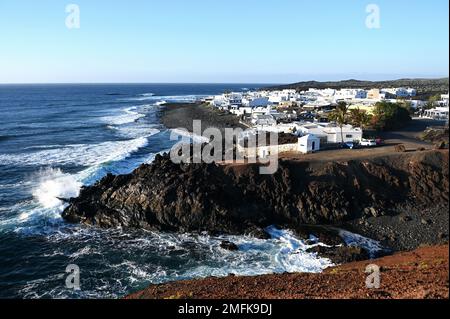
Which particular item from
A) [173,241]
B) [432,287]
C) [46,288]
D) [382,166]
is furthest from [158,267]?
[382,166]

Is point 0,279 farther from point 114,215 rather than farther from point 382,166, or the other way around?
point 382,166

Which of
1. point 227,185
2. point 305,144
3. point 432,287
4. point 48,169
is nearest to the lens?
point 432,287

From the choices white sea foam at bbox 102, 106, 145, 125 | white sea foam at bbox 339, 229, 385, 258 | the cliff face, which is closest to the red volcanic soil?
white sea foam at bbox 339, 229, 385, 258

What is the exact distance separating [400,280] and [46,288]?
55.1 feet

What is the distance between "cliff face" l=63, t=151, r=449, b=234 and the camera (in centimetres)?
2798

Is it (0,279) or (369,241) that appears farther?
(369,241)

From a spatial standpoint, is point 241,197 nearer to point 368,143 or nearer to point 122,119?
point 368,143

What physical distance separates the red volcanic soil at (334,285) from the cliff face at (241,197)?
9200 mm

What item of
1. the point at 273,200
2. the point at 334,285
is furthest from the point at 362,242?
the point at 334,285

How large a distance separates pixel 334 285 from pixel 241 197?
50.5ft

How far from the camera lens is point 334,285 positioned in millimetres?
14875

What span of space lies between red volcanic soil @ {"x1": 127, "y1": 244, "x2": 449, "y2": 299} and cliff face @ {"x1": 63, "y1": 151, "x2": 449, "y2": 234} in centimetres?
920
